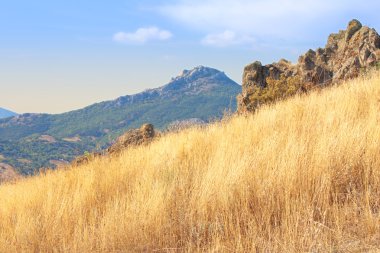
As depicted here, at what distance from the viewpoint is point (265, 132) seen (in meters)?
7.37

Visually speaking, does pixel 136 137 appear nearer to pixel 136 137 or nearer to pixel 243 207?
pixel 136 137

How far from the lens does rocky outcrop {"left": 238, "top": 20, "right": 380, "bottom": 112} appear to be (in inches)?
634

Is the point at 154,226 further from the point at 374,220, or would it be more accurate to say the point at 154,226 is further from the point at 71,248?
the point at 374,220

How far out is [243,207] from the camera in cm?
453

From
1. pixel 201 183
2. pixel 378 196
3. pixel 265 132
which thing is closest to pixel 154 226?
pixel 201 183

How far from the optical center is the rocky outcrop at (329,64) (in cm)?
1609

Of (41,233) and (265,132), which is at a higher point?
(265,132)

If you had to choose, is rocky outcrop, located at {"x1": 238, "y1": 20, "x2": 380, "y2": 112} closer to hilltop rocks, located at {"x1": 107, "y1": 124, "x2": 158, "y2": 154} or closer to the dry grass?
hilltop rocks, located at {"x1": 107, "y1": 124, "x2": 158, "y2": 154}

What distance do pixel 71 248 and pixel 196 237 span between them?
1.51 meters

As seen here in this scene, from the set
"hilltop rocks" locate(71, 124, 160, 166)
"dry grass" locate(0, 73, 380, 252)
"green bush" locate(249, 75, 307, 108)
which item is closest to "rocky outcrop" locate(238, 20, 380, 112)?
"green bush" locate(249, 75, 307, 108)

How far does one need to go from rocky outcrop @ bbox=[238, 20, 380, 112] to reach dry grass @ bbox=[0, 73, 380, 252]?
384 inches

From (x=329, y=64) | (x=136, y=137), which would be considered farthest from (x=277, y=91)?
(x=136, y=137)

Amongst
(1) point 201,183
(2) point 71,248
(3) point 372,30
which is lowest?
(2) point 71,248

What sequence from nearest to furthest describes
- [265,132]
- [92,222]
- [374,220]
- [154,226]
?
[374,220] → [154,226] → [92,222] → [265,132]
